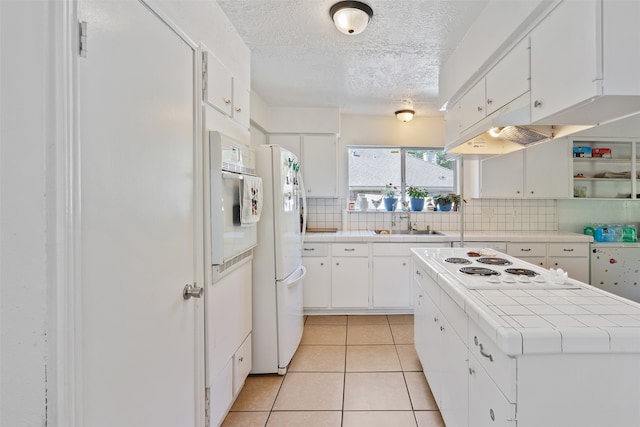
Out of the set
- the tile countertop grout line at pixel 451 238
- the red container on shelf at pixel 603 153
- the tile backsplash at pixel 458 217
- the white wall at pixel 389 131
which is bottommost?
the tile countertop grout line at pixel 451 238

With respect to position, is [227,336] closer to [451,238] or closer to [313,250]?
[313,250]

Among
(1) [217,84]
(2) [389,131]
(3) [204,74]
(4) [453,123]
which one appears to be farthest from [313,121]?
(3) [204,74]

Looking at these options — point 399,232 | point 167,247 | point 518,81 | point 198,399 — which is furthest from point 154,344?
point 399,232

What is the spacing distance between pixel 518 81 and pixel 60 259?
2000mm

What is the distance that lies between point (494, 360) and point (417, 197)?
9.87 ft

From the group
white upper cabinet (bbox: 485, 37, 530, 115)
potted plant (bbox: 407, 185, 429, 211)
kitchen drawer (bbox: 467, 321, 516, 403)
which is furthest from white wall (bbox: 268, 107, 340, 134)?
kitchen drawer (bbox: 467, 321, 516, 403)

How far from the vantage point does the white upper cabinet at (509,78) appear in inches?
59.3

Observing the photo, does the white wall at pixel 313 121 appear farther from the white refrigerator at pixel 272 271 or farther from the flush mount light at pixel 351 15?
the flush mount light at pixel 351 15

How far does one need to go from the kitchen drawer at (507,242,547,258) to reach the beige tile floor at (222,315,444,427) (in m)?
1.45

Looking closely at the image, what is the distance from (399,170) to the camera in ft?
13.4

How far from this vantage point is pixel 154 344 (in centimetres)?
112

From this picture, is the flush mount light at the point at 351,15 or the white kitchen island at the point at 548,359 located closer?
the white kitchen island at the point at 548,359

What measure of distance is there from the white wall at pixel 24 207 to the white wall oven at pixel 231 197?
2.72 feet

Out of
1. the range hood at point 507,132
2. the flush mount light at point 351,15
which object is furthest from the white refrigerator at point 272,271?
the range hood at point 507,132
